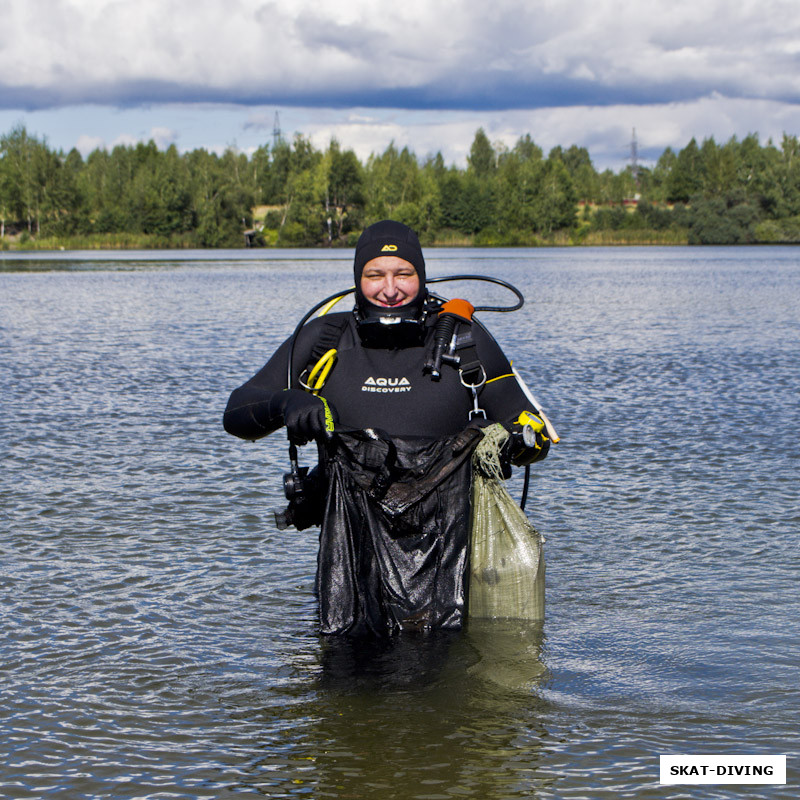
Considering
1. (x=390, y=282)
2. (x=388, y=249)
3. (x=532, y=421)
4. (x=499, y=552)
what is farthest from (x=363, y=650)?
(x=388, y=249)

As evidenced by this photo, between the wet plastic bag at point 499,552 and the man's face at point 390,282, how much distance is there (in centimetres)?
77

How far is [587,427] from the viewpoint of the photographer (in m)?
11.7

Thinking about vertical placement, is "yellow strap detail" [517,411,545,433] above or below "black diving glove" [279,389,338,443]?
below

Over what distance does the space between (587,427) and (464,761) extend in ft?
26.2

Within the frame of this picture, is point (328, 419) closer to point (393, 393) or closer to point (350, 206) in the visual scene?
point (393, 393)

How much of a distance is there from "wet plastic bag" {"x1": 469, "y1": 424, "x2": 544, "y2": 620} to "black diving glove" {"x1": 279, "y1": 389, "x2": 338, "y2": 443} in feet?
2.42

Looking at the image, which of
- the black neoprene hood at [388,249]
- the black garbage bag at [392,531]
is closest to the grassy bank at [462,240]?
the black neoprene hood at [388,249]

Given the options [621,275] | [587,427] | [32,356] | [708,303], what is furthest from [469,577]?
[621,275]

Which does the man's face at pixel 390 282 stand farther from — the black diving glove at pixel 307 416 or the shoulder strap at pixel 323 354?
the black diving glove at pixel 307 416

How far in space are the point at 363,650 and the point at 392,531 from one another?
0.63 metres

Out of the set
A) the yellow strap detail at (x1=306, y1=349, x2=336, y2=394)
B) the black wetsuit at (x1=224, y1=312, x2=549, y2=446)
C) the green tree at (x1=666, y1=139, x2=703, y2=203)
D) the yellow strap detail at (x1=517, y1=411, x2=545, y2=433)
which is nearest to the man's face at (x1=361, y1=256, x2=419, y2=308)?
the black wetsuit at (x1=224, y1=312, x2=549, y2=446)

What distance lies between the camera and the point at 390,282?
468 cm

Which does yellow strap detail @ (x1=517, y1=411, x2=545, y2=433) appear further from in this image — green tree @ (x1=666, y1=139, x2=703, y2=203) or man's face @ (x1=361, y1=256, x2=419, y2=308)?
green tree @ (x1=666, y1=139, x2=703, y2=203)

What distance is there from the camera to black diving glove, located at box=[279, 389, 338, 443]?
425 cm
